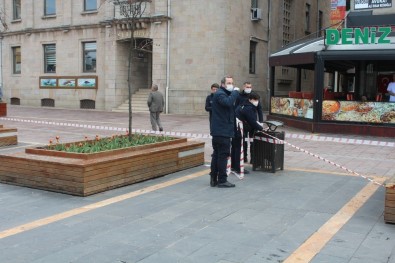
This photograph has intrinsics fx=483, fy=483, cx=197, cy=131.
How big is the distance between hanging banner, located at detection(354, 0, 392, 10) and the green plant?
14.4 m

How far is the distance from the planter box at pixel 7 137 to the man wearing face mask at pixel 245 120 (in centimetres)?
643

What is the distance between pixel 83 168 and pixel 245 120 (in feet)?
11.1

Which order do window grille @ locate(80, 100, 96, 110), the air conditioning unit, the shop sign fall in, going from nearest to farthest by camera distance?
the shop sign → the air conditioning unit → window grille @ locate(80, 100, 96, 110)

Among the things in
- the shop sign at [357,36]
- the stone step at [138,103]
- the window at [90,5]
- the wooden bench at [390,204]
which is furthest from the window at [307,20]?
the wooden bench at [390,204]

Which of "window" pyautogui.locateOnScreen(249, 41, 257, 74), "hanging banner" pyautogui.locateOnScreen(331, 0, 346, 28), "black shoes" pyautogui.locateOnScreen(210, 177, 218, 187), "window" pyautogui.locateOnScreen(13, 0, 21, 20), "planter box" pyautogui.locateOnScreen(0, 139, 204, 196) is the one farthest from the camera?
"window" pyautogui.locateOnScreen(13, 0, 21, 20)

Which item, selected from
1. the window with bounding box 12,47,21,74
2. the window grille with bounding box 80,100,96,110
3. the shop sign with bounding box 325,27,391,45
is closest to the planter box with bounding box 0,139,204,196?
the shop sign with bounding box 325,27,391,45

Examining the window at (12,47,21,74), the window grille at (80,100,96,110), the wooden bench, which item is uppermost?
the window at (12,47,21,74)

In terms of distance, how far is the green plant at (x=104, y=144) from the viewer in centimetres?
807

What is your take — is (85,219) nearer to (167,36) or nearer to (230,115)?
(230,115)

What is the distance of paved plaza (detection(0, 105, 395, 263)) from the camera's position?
15.5 feet

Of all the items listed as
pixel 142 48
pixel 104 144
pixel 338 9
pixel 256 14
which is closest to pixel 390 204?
pixel 104 144

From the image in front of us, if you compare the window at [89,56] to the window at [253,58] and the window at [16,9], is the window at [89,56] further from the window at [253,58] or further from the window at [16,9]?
the window at [253,58]

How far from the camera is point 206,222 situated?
5.78 meters

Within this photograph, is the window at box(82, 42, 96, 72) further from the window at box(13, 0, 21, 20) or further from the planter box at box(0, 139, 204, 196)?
the planter box at box(0, 139, 204, 196)
